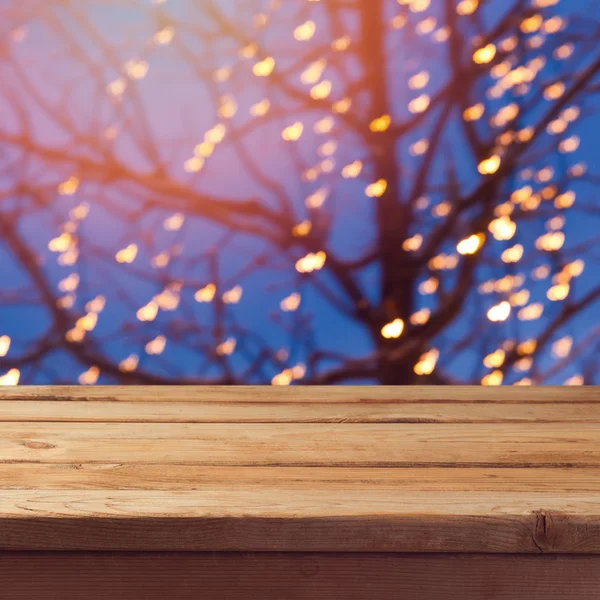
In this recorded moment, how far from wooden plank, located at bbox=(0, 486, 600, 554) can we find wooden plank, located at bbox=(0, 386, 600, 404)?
423 mm

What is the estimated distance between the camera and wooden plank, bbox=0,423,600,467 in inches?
27.5

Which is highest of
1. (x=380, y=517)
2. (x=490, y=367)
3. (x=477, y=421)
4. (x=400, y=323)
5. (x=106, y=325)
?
(x=380, y=517)

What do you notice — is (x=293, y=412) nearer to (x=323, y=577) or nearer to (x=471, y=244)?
(x=323, y=577)

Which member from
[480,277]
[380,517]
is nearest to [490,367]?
[480,277]

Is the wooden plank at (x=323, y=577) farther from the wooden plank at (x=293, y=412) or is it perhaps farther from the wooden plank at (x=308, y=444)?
the wooden plank at (x=293, y=412)

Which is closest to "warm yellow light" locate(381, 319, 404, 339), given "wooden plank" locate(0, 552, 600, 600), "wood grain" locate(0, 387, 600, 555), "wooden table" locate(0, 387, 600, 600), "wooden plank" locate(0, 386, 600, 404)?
"wooden plank" locate(0, 386, 600, 404)

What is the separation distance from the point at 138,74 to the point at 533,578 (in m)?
1.61

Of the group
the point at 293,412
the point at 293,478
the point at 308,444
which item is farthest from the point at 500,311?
the point at 293,478

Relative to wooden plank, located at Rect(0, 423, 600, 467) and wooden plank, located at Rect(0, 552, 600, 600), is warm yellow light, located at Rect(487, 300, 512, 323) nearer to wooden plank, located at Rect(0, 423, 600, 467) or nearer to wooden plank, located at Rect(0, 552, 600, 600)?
wooden plank, located at Rect(0, 423, 600, 467)

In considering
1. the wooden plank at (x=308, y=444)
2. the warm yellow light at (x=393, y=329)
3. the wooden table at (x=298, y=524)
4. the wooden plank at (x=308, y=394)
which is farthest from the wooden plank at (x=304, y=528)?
the warm yellow light at (x=393, y=329)

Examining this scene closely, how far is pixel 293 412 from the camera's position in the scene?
915 mm

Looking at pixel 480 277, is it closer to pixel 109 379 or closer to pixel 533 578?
pixel 109 379

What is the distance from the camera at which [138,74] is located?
68.6 inches

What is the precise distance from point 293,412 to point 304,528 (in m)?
0.36
